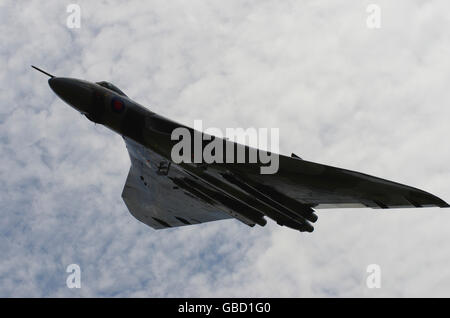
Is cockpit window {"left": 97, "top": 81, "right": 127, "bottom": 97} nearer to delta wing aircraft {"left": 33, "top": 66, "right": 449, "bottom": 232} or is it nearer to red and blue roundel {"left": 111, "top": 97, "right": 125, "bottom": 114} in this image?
delta wing aircraft {"left": 33, "top": 66, "right": 449, "bottom": 232}

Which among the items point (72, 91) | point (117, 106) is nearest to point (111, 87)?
point (117, 106)

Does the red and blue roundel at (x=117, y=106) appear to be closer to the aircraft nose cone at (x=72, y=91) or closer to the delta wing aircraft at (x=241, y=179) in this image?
the delta wing aircraft at (x=241, y=179)

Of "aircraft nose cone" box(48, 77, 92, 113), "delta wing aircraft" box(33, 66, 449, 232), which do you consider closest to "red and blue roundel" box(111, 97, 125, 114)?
"delta wing aircraft" box(33, 66, 449, 232)

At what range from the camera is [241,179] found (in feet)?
59.5

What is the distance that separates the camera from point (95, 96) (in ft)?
62.8

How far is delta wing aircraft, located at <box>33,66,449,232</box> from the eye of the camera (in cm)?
1655

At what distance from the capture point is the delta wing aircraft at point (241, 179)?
54.3 feet

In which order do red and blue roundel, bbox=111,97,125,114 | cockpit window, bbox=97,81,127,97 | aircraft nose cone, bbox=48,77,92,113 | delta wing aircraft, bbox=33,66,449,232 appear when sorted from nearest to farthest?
1. delta wing aircraft, bbox=33,66,449,232
2. aircraft nose cone, bbox=48,77,92,113
3. red and blue roundel, bbox=111,97,125,114
4. cockpit window, bbox=97,81,127,97

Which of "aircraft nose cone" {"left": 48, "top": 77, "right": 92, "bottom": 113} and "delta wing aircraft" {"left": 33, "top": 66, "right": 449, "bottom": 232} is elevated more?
"aircraft nose cone" {"left": 48, "top": 77, "right": 92, "bottom": 113}

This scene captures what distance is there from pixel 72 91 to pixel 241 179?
7.56m

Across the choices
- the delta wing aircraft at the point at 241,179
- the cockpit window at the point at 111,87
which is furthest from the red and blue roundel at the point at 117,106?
the cockpit window at the point at 111,87

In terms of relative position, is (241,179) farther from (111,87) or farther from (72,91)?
(72,91)

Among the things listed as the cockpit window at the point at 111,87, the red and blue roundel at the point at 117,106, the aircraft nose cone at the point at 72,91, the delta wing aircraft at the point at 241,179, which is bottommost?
the delta wing aircraft at the point at 241,179
